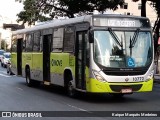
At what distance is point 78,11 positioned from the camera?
127 feet

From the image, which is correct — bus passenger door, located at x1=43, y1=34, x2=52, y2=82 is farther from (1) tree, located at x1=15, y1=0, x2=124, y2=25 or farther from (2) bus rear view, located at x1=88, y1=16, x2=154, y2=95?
(1) tree, located at x1=15, y1=0, x2=124, y2=25

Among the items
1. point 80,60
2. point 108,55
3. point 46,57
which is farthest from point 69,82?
point 46,57

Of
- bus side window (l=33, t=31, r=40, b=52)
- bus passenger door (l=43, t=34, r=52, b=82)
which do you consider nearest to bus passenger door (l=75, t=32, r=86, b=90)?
bus passenger door (l=43, t=34, r=52, b=82)

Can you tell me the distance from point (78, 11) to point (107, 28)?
78.5 ft

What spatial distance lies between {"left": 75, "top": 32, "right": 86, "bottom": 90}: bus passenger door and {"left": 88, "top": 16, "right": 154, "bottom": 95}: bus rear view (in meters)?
0.66

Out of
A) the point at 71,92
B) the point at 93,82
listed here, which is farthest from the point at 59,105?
the point at 71,92

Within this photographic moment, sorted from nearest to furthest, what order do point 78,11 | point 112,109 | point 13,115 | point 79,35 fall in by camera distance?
1. point 13,115
2. point 112,109
3. point 79,35
4. point 78,11

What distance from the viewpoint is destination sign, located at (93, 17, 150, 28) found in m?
15.2

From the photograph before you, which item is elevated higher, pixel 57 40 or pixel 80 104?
pixel 57 40

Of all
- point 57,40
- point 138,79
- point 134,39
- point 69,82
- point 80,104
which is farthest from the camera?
point 57,40

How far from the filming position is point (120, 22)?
50.4 feet

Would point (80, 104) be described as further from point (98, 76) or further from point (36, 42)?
point (36, 42)

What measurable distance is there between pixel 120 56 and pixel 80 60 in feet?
5.07

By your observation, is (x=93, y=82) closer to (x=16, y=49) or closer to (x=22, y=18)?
(x=16, y=49)
